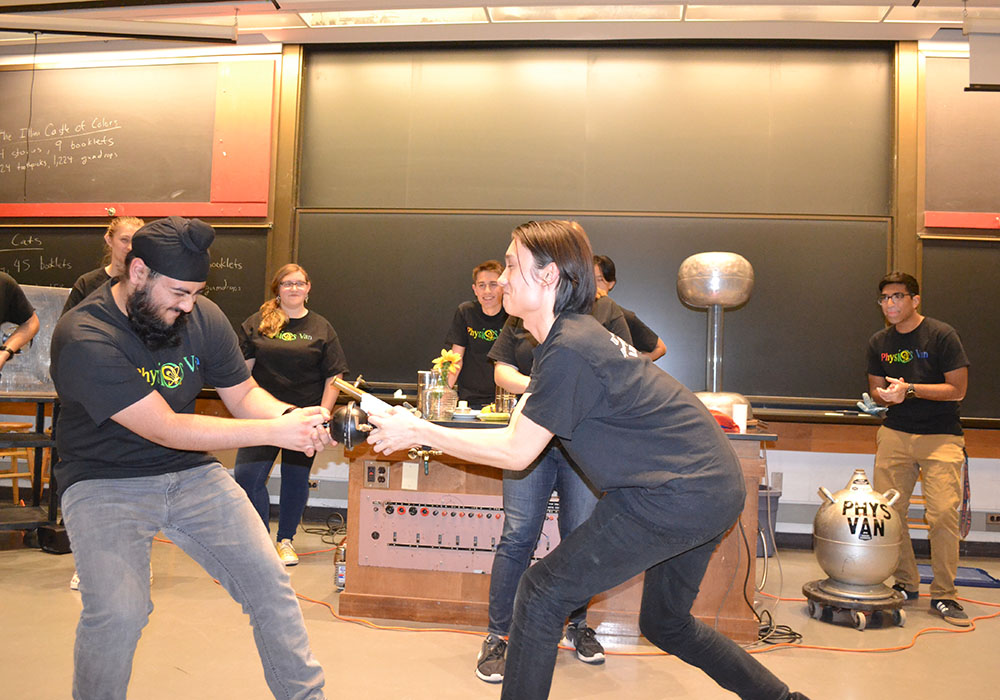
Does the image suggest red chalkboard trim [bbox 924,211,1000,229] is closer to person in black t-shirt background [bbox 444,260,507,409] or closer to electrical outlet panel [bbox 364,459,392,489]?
person in black t-shirt background [bbox 444,260,507,409]

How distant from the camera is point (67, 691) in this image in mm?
2854

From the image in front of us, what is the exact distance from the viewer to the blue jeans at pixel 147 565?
1.96 meters

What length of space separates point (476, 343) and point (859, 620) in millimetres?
2577

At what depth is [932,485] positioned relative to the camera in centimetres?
436

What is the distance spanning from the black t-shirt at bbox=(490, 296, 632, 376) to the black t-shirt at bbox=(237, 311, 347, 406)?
1.53 m

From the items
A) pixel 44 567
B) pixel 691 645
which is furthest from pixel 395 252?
pixel 691 645

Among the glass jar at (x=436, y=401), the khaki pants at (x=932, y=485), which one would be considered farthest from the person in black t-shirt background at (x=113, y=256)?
the khaki pants at (x=932, y=485)

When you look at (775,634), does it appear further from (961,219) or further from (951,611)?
(961,219)

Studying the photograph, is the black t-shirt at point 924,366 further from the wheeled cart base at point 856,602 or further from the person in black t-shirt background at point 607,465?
the person in black t-shirt background at point 607,465

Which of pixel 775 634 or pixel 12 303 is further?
pixel 12 303

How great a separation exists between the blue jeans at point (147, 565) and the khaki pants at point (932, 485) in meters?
3.41

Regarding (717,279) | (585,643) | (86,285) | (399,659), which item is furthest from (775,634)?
(86,285)

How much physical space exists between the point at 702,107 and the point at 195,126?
13.6 ft

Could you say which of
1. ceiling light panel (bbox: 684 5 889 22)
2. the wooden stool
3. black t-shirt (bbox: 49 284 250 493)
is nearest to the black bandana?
black t-shirt (bbox: 49 284 250 493)
